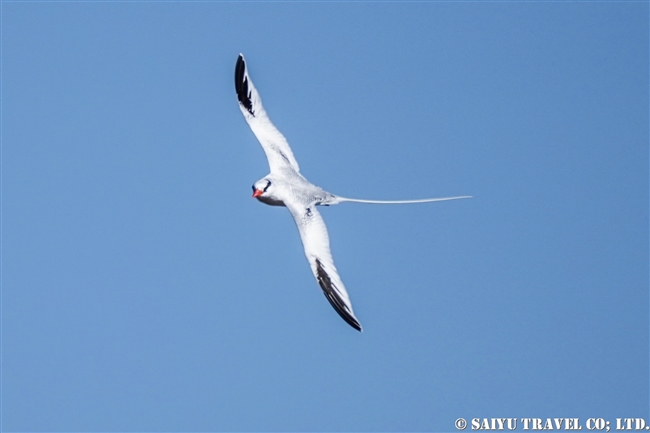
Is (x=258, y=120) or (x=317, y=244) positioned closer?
(x=317, y=244)

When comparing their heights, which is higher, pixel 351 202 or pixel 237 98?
pixel 237 98

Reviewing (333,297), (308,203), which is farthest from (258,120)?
(333,297)

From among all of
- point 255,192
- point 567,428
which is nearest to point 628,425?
point 567,428

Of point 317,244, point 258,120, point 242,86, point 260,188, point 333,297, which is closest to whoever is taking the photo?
point 333,297

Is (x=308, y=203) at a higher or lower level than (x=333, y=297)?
higher

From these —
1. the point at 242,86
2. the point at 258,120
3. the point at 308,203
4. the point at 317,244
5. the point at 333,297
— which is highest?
the point at 242,86

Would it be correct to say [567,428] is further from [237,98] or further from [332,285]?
[237,98]

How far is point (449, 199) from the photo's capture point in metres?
31.9

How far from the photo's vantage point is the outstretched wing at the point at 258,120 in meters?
34.4

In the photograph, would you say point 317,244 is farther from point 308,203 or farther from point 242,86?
point 242,86

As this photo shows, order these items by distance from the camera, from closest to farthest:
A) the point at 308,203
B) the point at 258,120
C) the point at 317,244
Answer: the point at 317,244 < the point at 308,203 < the point at 258,120

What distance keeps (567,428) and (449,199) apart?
42.5 ft

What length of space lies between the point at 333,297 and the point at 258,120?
645cm

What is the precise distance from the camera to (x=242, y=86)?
35531 mm
